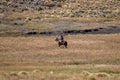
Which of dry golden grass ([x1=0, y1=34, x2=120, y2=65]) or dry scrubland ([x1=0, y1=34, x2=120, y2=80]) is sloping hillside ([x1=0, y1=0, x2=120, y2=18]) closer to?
dry golden grass ([x1=0, y1=34, x2=120, y2=65])

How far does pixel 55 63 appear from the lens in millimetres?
37844

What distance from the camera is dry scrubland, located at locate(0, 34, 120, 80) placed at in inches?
1102

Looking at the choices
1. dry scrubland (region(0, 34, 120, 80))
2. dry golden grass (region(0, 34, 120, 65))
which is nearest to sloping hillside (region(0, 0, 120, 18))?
dry golden grass (region(0, 34, 120, 65))

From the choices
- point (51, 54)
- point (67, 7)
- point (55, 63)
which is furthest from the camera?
point (67, 7)

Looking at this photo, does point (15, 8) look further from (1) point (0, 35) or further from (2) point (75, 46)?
(2) point (75, 46)

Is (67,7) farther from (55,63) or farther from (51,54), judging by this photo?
(55,63)

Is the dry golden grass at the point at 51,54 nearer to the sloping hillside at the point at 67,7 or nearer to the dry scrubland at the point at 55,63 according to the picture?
the dry scrubland at the point at 55,63

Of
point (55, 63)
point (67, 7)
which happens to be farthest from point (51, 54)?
point (67, 7)

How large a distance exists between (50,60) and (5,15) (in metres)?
58.6

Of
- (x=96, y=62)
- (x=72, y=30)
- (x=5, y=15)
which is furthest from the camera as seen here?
(x=5, y=15)

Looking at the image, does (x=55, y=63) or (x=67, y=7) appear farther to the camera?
(x=67, y=7)

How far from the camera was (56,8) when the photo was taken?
12056 cm

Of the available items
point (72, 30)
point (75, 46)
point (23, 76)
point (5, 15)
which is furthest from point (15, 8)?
point (23, 76)

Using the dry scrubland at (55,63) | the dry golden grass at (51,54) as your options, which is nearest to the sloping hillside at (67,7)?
the dry golden grass at (51,54)
